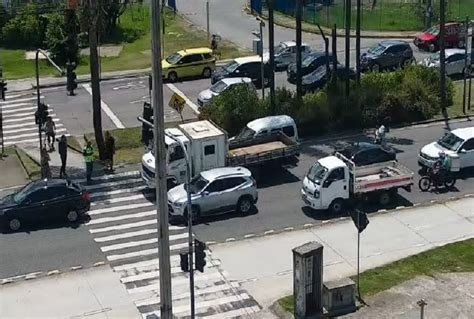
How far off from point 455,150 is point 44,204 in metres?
16.2

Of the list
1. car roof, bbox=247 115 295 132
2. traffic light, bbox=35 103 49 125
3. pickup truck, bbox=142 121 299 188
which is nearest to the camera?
pickup truck, bbox=142 121 299 188

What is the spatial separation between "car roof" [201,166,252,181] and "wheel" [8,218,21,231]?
6.80m

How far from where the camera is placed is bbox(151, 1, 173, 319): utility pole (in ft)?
71.4

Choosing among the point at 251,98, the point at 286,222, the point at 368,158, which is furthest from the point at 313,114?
→ the point at 286,222

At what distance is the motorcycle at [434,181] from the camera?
38.8m

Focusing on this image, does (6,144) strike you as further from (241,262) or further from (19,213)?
(241,262)

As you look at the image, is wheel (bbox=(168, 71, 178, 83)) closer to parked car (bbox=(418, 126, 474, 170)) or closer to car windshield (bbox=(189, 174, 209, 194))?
parked car (bbox=(418, 126, 474, 170))

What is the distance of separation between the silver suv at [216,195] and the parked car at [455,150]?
307 inches

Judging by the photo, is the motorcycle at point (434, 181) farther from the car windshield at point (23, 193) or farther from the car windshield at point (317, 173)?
the car windshield at point (23, 193)

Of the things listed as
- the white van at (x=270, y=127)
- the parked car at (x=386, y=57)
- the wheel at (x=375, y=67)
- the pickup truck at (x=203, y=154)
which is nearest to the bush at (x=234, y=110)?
the white van at (x=270, y=127)

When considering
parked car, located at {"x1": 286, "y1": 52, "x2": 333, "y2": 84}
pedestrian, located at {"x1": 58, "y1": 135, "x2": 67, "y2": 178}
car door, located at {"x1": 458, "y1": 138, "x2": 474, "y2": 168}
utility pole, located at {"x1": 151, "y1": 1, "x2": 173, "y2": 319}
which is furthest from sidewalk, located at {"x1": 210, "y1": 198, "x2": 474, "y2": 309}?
parked car, located at {"x1": 286, "y1": 52, "x2": 333, "y2": 84}

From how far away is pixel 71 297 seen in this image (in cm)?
3047

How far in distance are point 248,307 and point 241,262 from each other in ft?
10.8

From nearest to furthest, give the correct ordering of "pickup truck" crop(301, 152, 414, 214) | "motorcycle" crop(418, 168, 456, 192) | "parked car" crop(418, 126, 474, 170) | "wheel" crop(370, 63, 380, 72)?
"pickup truck" crop(301, 152, 414, 214), "motorcycle" crop(418, 168, 456, 192), "parked car" crop(418, 126, 474, 170), "wheel" crop(370, 63, 380, 72)
